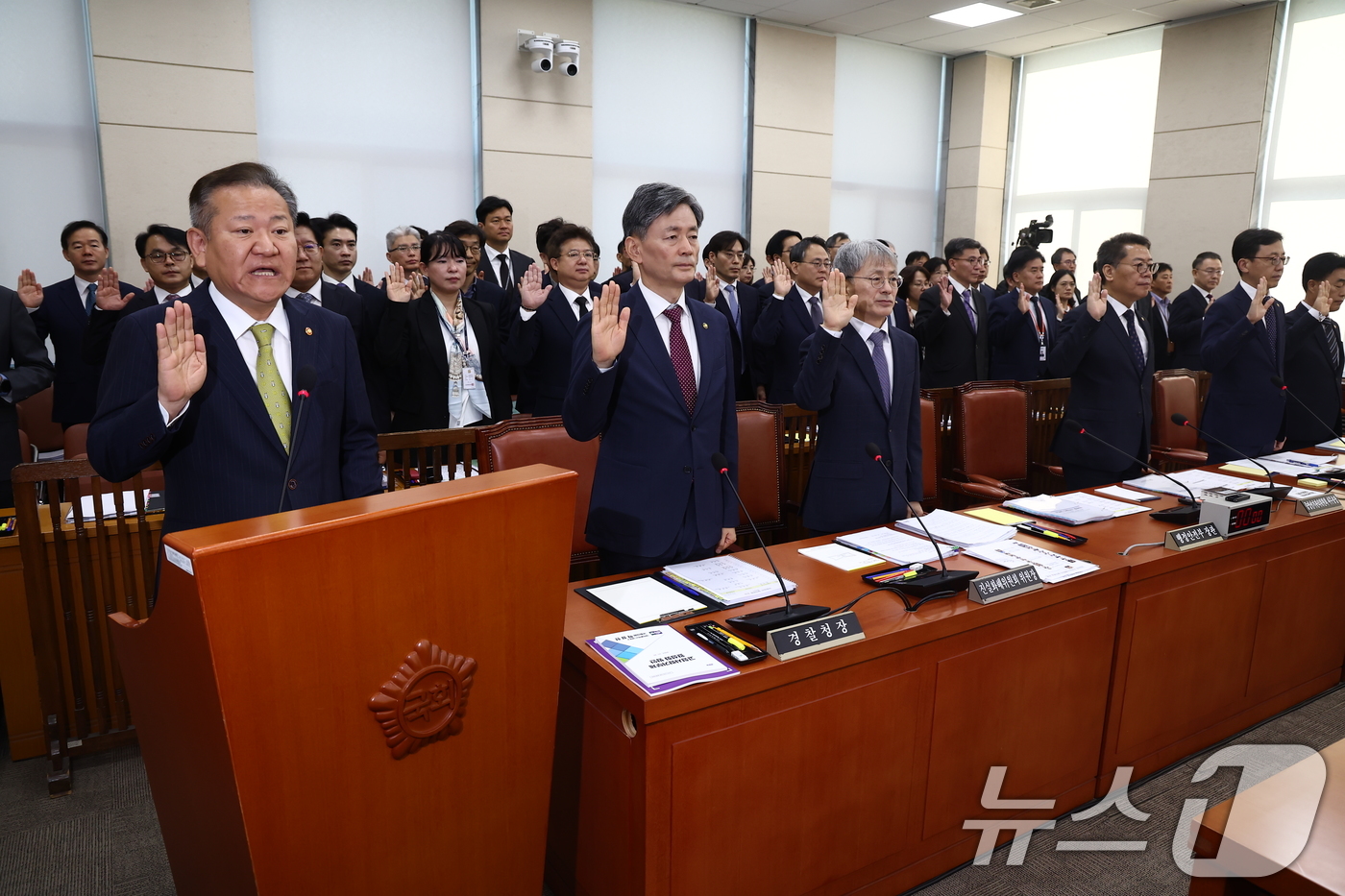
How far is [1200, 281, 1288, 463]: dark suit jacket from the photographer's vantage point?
3.69 m

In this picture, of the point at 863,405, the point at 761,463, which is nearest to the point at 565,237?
the point at 761,463

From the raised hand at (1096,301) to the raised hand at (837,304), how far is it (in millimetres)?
1381

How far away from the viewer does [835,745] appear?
1.63 meters

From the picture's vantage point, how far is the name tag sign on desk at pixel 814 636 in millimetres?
1536

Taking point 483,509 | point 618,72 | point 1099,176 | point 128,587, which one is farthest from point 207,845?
point 1099,176

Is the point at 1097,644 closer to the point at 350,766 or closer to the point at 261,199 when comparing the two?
the point at 350,766

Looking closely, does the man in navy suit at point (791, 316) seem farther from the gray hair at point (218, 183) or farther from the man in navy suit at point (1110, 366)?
the gray hair at point (218, 183)

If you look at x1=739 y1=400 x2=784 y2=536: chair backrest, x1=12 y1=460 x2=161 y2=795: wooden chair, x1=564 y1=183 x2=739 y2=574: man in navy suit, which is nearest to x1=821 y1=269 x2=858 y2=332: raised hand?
x1=564 y1=183 x2=739 y2=574: man in navy suit

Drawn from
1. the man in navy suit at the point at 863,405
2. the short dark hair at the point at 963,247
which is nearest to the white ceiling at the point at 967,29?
the short dark hair at the point at 963,247

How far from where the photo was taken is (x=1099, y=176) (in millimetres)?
8547

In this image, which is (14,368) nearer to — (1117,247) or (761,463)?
(761,463)

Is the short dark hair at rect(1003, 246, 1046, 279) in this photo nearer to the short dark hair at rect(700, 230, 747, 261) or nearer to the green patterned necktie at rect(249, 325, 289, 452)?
the short dark hair at rect(700, 230, 747, 261)

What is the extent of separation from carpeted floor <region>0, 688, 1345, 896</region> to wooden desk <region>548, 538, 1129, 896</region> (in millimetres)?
114

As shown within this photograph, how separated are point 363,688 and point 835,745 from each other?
946mm
